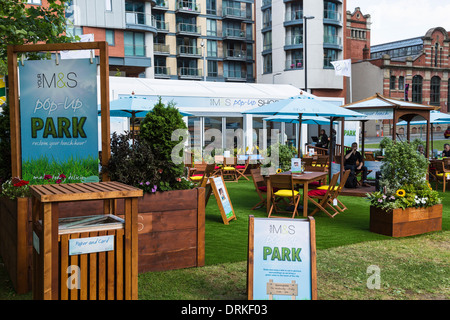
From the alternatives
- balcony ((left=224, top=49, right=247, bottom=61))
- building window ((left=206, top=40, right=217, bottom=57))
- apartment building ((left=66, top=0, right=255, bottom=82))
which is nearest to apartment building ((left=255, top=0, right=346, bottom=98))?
apartment building ((left=66, top=0, right=255, bottom=82))

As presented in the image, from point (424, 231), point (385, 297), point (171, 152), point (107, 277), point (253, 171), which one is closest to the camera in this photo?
point (107, 277)

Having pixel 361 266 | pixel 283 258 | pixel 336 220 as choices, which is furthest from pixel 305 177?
pixel 283 258

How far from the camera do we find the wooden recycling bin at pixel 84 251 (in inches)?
119

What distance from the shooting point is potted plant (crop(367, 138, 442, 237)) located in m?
6.45

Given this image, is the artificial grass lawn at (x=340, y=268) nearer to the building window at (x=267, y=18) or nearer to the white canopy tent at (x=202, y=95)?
the white canopy tent at (x=202, y=95)

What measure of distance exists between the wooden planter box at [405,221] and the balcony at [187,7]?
46.0 metres

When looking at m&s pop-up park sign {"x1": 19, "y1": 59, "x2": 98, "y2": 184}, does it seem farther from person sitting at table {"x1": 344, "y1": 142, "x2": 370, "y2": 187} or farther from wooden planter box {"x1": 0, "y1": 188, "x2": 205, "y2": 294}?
person sitting at table {"x1": 344, "y1": 142, "x2": 370, "y2": 187}

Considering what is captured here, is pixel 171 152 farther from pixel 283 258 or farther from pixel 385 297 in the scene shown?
pixel 385 297

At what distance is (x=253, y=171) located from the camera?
8.41m

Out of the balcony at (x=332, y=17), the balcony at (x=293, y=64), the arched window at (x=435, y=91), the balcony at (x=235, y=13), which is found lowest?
the arched window at (x=435, y=91)

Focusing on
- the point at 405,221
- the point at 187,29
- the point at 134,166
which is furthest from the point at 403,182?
the point at 187,29

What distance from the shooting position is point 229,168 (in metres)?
13.5

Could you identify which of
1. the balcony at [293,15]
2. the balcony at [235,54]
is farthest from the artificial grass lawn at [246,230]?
the balcony at [235,54]

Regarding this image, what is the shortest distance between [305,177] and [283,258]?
175 inches
